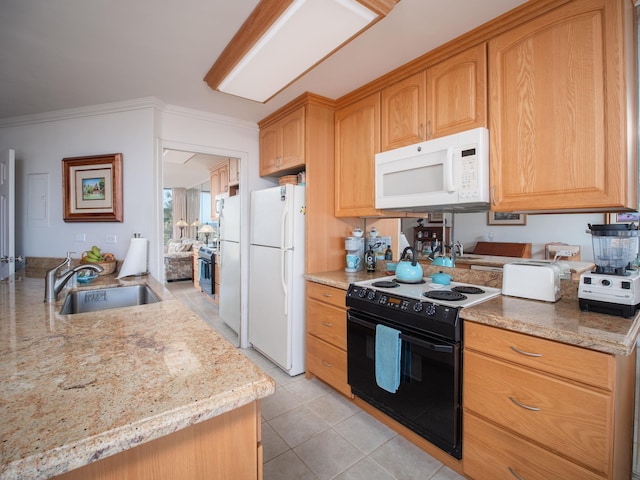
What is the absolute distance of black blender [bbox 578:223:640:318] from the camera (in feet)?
4.17

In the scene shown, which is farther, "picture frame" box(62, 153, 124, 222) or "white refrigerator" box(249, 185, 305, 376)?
"picture frame" box(62, 153, 124, 222)

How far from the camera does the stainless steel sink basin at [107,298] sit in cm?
175

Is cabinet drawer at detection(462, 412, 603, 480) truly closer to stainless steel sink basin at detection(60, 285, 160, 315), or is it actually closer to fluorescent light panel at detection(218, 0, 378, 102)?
stainless steel sink basin at detection(60, 285, 160, 315)

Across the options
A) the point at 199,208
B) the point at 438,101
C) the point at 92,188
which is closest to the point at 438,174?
the point at 438,101

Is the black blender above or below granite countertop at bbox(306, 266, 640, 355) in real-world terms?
above

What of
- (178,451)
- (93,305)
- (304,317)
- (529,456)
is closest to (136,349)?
(178,451)

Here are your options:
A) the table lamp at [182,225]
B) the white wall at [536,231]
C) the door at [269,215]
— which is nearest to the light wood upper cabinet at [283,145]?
the door at [269,215]

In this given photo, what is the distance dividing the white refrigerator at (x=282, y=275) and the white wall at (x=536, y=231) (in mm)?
1244

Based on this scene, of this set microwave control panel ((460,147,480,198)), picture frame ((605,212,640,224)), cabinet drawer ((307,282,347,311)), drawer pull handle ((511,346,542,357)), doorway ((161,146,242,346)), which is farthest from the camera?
doorway ((161,146,242,346))

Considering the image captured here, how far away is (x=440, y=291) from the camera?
5.83 ft

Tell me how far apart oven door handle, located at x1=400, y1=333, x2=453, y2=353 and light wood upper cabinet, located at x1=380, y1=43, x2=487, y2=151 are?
1232 mm

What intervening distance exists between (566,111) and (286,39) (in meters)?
1.41

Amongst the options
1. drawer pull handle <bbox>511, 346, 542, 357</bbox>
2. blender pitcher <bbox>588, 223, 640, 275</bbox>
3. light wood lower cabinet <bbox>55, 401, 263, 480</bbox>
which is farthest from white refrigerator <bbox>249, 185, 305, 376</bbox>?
blender pitcher <bbox>588, 223, 640, 275</bbox>

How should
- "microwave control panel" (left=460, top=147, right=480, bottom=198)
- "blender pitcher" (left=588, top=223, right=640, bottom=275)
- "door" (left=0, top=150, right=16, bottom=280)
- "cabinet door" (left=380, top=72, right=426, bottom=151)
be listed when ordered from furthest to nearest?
"door" (left=0, top=150, right=16, bottom=280), "cabinet door" (left=380, top=72, right=426, bottom=151), "microwave control panel" (left=460, top=147, right=480, bottom=198), "blender pitcher" (left=588, top=223, right=640, bottom=275)
